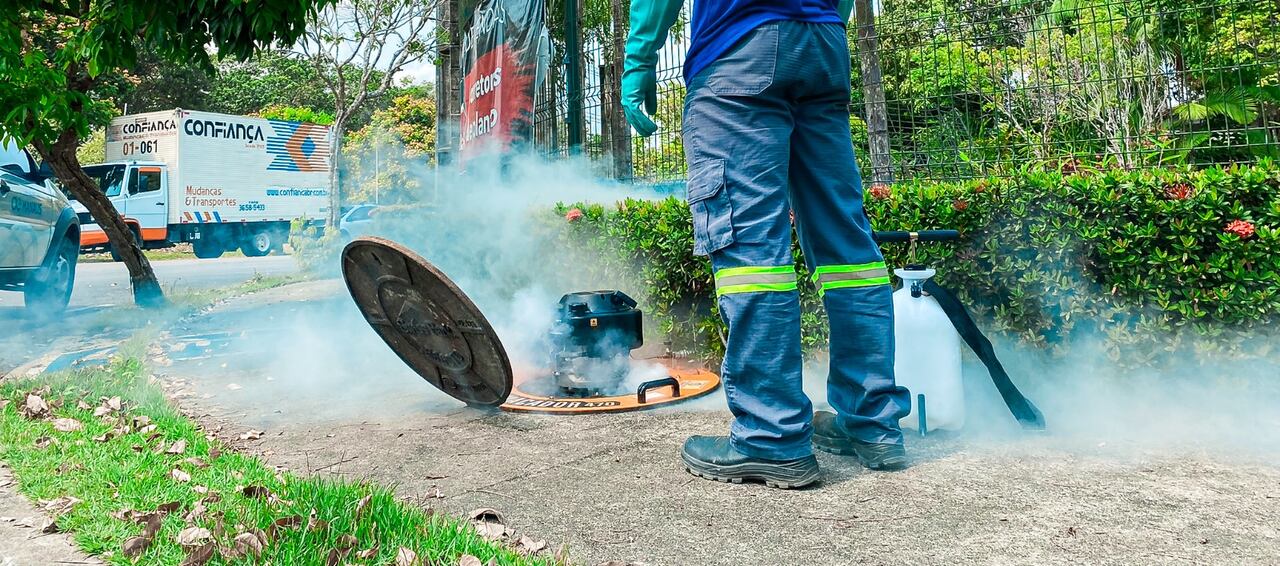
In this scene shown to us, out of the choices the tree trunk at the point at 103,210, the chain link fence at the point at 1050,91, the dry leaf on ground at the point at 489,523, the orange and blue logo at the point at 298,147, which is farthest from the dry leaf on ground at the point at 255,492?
the orange and blue logo at the point at 298,147

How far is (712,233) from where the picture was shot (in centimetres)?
240

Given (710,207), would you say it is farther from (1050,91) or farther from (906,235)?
(1050,91)

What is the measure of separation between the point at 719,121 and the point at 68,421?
295 centimetres

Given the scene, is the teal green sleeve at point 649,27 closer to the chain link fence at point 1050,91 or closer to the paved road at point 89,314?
the chain link fence at point 1050,91

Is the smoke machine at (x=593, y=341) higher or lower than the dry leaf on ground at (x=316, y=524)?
higher

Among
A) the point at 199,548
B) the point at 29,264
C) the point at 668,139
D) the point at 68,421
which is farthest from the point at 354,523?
the point at 29,264

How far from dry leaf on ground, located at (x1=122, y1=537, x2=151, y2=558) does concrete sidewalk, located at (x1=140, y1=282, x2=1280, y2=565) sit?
0.63m

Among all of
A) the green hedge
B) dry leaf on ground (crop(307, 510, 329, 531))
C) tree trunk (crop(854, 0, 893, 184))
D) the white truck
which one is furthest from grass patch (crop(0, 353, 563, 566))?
the white truck

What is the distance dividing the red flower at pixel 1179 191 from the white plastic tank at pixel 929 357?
3.21 ft

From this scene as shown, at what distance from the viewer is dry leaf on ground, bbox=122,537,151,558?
1.89 meters

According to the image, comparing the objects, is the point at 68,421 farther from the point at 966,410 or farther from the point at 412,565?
the point at 966,410

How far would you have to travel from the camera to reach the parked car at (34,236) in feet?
22.7

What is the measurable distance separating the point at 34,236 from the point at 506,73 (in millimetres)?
4478

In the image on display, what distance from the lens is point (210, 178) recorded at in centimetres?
1980
